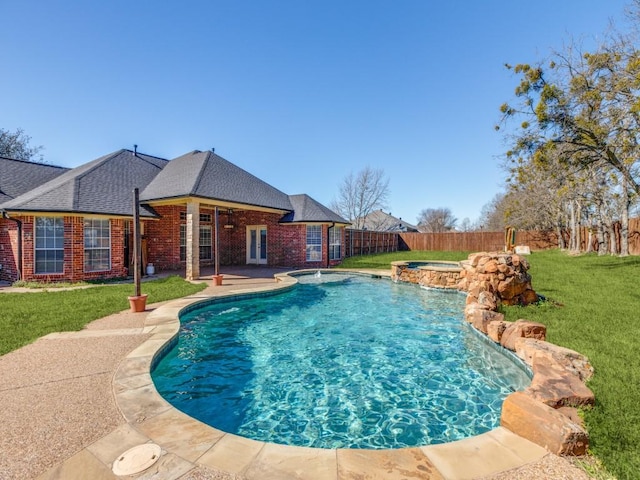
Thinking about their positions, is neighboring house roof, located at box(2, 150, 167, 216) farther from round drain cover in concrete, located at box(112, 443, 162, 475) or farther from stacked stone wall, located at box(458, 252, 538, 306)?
stacked stone wall, located at box(458, 252, 538, 306)

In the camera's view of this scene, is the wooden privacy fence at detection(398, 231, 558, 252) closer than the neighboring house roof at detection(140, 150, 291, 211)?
No

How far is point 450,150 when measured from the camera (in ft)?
64.1

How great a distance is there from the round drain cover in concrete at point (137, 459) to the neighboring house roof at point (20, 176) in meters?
15.5

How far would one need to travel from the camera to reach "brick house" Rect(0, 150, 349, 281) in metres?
Answer: 11.4

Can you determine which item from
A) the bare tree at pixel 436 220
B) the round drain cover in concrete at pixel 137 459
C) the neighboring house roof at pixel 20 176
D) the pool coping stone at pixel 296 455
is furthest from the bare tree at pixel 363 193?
the round drain cover in concrete at pixel 137 459

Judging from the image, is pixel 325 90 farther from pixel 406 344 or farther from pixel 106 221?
pixel 406 344

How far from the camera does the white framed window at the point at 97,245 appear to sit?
39.4ft

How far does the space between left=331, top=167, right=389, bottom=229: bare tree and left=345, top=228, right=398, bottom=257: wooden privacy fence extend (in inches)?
666

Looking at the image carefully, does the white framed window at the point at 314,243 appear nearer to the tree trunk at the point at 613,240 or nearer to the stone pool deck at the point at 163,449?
the stone pool deck at the point at 163,449

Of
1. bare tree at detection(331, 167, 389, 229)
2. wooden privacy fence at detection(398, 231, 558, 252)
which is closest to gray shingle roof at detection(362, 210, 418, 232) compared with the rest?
bare tree at detection(331, 167, 389, 229)

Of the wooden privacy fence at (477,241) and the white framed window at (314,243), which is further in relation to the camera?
the wooden privacy fence at (477,241)

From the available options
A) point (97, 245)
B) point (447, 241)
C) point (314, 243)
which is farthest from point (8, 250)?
point (447, 241)

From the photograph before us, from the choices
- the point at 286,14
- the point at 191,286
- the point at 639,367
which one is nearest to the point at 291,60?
the point at 286,14

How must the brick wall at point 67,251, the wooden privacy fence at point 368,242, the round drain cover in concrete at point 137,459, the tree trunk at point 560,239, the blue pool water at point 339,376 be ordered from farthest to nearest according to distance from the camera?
1. the tree trunk at point 560,239
2. the wooden privacy fence at point 368,242
3. the brick wall at point 67,251
4. the blue pool water at point 339,376
5. the round drain cover in concrete at point 137,459
